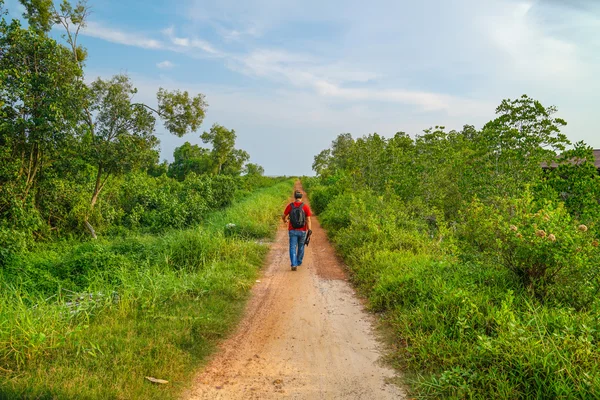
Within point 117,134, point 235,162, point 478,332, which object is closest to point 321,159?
point 235,162

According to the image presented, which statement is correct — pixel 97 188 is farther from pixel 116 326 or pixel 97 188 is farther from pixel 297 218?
pixel 116 326

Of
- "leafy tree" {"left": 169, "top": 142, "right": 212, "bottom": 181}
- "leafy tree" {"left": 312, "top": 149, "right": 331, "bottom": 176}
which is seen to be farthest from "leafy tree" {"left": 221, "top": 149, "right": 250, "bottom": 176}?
"leafy tree" {"left": 312, "top": 149, "right": 331, "bottom": 176}

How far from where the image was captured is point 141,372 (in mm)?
3240

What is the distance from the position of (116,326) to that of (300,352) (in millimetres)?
2144

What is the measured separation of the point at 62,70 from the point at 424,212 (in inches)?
443

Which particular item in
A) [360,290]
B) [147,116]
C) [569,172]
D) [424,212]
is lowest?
[360,290]

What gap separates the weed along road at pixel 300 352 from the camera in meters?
3.28

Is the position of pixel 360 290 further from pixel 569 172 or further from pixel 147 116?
pixel 147 116

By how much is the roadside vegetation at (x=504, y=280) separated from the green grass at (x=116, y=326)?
2.25 meters

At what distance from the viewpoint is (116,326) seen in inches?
161

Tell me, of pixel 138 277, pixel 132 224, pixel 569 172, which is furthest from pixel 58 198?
pixel 569 172

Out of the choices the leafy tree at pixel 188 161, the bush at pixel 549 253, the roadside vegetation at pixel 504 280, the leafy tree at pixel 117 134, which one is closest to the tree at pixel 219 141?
the leafy tree at pixel 188 161

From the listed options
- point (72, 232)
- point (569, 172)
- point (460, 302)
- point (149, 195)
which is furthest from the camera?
point (149, 195)

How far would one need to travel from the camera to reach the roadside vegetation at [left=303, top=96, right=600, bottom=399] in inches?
122
